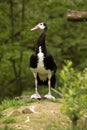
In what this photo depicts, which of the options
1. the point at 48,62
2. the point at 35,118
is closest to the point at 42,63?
the point at 48,62

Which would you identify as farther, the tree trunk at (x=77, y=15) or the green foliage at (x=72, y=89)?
the tree trunk at (x=77, y=15)

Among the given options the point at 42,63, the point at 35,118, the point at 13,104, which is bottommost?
the point at 13,104

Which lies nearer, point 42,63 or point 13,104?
point 13,104

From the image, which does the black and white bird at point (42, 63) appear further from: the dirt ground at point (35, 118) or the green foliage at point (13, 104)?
the dirt ground at point (35, 118)

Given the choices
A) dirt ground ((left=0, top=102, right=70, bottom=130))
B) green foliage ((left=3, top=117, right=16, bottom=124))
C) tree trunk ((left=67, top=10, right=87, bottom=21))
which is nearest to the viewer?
dirt ground ((left=0, top=102, right=70, bottom=130))

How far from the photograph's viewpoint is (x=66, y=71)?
970 cm

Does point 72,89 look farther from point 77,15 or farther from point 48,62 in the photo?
point 48,62

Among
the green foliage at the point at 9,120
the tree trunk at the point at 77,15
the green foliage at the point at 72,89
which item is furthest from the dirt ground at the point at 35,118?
the tree trunk at the point at 77,15

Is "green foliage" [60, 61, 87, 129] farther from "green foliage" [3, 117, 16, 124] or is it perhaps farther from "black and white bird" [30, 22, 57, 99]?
"black and white bird" [30, 22, 57, 99]

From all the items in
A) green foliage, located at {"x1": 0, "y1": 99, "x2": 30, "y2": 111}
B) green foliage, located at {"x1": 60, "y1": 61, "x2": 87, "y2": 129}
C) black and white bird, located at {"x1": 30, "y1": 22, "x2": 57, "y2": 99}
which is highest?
green foliage, located at {"x1": 60, "y1": 61, "x2": 87, "y2": 129}

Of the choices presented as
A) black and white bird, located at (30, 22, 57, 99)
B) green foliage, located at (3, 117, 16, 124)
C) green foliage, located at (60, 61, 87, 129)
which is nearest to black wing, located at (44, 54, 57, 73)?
black and white bird, located at (30, 22, 57, 99)

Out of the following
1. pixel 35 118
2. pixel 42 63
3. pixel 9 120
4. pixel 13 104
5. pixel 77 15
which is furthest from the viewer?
pixel 42 63

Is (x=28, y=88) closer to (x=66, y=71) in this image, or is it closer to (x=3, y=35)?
(x=3, y=35)

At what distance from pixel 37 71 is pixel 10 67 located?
10249mm
